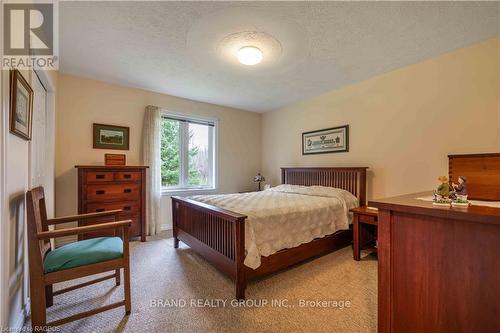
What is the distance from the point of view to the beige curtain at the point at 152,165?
3.76 m

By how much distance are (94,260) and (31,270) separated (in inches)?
13.3

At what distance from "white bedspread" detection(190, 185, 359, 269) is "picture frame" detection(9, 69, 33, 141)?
1.72 m

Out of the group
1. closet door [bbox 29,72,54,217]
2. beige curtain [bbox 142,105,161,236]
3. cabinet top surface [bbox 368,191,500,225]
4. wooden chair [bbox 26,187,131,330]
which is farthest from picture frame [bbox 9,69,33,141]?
cabinet top surface [bbox 368,191,500,225]

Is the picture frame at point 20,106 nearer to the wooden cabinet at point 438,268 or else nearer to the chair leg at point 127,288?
the chair leg at point 127,288

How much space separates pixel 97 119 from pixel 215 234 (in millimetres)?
2731

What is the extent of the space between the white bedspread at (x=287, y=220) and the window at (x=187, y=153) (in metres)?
1.67

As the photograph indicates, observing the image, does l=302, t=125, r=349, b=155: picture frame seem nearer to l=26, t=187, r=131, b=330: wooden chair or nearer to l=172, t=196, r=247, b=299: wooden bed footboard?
l=172, t=196, r=247, b=299: wooden bed footboard

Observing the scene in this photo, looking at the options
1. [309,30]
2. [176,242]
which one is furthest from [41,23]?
[176,242]

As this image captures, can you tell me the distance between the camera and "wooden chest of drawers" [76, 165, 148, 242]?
9.76 feet

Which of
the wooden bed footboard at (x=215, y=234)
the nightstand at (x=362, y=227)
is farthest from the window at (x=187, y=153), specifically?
the nightstand at (x=362, y=227)

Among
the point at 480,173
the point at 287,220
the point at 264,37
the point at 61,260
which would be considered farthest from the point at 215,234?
the point at 480,173

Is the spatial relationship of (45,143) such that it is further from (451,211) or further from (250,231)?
(451,211)

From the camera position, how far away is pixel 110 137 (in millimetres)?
3559

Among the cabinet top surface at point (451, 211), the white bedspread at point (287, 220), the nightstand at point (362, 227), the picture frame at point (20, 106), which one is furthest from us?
the nightstand at point (362, 227)
